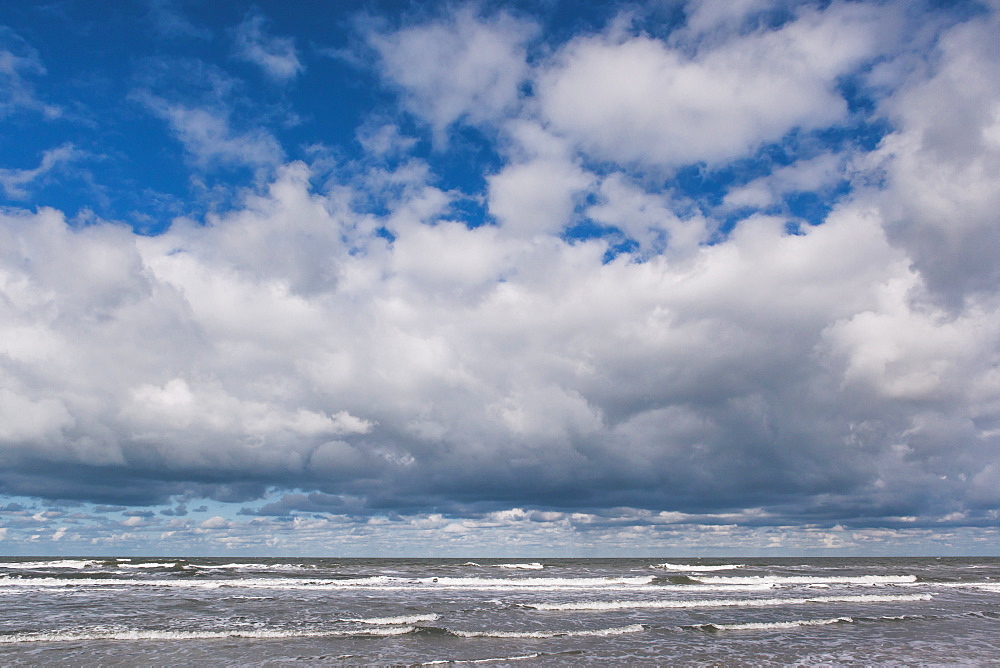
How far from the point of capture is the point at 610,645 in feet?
67.5

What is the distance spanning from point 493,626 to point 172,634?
492 inches

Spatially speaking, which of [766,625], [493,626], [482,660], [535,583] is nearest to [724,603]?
[766,625]

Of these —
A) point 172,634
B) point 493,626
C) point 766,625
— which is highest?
point 172,634

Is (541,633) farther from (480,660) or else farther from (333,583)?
(333,583)

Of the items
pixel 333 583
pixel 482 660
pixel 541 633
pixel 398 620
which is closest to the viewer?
pixel 482 660

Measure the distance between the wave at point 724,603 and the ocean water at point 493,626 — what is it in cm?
14

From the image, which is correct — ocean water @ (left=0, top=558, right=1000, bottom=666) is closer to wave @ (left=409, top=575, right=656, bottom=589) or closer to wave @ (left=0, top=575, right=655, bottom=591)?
wave @ (left=0, top=575, right=655, bottom=591)

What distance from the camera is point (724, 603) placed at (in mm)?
33781

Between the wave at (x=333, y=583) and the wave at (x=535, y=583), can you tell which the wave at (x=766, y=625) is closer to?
the wave at (x=333, y=583)

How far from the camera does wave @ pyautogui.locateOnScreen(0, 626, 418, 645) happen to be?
21453 millimetres

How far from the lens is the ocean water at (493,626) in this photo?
1888cm

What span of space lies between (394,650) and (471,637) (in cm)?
355

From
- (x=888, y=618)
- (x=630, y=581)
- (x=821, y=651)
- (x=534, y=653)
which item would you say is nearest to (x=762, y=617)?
(x=888, y=618)

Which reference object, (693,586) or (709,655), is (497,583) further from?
(709,655)
